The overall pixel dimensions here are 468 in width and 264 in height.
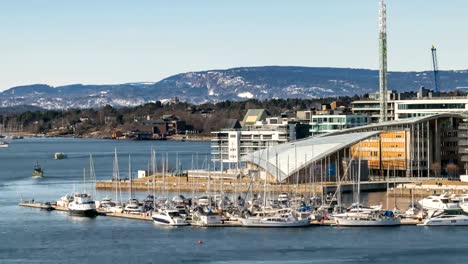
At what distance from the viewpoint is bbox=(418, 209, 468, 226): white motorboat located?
39625 millimetres

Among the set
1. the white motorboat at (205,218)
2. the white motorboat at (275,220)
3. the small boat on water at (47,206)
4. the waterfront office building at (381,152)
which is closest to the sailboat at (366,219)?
the white motorboat at (275,220)

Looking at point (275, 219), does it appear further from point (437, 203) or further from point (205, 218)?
point (437, 203)

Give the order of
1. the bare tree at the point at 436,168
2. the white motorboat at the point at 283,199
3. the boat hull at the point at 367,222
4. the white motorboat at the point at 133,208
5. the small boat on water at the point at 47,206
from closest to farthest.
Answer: the boat hull at the point at 367,222 < the white motorboat at the point at 283,199 < the white motorboat at the point at 133,208 < the small boat on water at the point at 47,206 < the bare tree at the point at 436,168

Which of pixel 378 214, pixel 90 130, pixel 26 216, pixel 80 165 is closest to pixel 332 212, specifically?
pixel 378 214

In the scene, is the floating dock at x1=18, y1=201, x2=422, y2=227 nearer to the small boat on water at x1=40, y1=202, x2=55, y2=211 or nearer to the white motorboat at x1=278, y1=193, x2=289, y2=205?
the small boat on water at x1=40, y1=202, x2=55, y2=211

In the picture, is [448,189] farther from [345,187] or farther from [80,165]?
[80,165]

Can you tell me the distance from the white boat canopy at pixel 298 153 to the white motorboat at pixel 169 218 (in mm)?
11758

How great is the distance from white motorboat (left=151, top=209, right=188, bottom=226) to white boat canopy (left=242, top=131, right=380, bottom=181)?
11758mm

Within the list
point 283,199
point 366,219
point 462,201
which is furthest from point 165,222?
point 462,201

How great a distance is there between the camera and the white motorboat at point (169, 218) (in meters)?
41.4

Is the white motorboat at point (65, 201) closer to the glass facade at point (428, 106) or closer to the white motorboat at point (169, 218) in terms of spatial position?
the white motorboat at point (169, 218)

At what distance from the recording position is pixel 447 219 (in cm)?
3966

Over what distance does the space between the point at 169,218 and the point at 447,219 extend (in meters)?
8.70

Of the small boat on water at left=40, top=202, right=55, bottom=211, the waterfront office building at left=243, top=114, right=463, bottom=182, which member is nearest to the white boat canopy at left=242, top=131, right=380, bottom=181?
the waterfront office building at left=243, top=114, right=463, bottom=182
